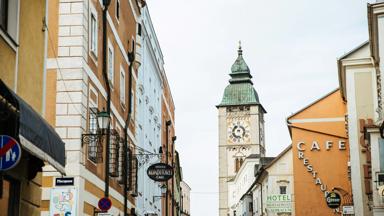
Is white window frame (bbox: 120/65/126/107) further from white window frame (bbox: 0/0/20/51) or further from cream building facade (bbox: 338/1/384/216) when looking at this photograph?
white window frame (bbox: 0/0/20/51)

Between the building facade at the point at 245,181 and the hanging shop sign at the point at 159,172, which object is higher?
the building facade at the point at 245,181

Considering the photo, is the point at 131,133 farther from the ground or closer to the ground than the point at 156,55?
closer to the ground

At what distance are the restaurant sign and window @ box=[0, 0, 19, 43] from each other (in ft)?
136

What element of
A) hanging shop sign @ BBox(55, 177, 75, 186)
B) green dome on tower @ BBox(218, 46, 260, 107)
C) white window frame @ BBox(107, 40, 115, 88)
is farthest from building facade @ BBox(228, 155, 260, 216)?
hanging shop sign @ BBox(55, 177, 75, 186)

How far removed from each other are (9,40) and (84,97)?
7.36 m

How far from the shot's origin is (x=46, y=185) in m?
18.2

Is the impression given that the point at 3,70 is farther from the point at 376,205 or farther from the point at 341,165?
the point at 341,165

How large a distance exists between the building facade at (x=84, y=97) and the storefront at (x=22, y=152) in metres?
4.96

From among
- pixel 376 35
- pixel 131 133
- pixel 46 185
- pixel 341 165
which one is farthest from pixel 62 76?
pixel 341 165

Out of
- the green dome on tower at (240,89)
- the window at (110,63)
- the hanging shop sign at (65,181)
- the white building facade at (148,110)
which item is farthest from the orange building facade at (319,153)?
the green dome on tower at (240,89)

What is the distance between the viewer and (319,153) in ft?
156

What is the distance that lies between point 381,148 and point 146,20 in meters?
14.6

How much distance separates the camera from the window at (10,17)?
38.8 feet

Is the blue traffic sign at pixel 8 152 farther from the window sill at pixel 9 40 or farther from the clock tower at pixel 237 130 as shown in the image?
the clock tower at pixel 237 130
